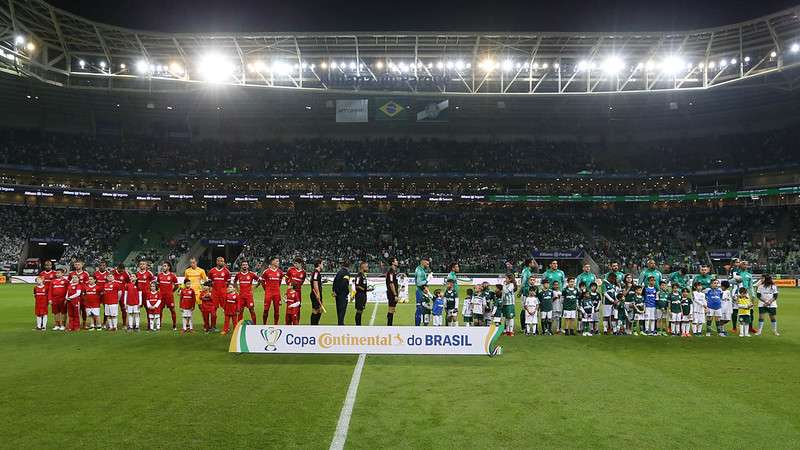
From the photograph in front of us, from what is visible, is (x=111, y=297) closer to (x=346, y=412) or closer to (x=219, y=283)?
(x=219, y=283)

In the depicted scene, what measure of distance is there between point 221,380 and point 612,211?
49360mm

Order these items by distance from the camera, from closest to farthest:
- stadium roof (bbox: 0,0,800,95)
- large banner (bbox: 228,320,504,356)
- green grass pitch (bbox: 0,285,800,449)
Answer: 1. green grass pitch (bbox: 0,285,800,449)
2. large banner (bbox: 228,320,504,356)
3. stadium roof (bbox: 0,0,800,95)

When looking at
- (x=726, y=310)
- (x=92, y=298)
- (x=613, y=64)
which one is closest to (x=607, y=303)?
(x=726, y=310)

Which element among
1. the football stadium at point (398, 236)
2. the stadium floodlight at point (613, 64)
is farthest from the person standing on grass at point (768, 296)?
the stadium floodlight at point (613, 64)

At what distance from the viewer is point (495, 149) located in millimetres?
51531

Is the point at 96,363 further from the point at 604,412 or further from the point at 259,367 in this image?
the point at 604,412

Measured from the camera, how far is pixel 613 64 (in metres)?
27.6

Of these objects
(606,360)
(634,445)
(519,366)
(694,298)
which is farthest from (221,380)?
(694,298)

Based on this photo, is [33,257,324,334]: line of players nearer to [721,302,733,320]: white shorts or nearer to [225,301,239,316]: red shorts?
[225,301,239,316]: red shorts

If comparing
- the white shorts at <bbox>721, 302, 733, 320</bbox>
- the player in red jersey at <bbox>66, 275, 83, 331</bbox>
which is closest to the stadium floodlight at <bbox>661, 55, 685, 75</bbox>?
the white shorts at <bbox>721, 302, 733, 320</bbox>

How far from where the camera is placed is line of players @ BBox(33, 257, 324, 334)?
13.5 m

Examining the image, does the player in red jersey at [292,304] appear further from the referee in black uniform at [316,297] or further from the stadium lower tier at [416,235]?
the stadium lower tier at [416,235]

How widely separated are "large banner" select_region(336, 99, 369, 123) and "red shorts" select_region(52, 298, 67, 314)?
23.4 metres

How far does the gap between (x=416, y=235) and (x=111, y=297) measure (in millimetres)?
34506
